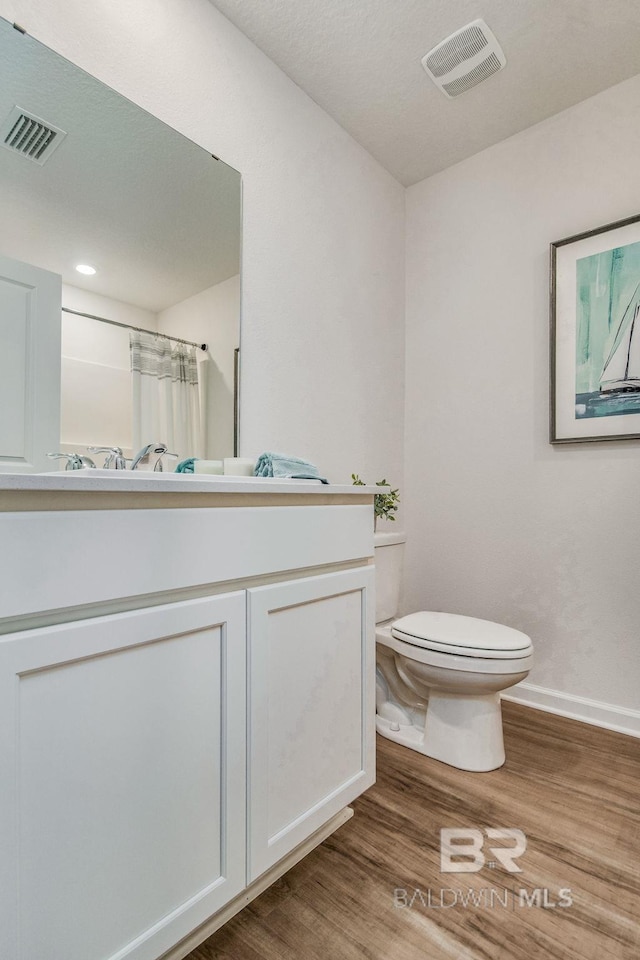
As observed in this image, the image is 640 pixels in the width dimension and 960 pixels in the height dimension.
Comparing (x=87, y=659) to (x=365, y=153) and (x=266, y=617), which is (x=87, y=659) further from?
(x=365, y=153)

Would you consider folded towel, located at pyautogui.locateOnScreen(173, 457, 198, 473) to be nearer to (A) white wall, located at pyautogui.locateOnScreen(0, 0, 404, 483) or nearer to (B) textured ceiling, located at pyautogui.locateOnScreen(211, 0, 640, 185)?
(A) white wall, located at pyautogui.locateOnScreen(0, 0, 404, 483)

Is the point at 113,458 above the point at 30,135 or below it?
below

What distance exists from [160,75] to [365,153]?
1.08 m

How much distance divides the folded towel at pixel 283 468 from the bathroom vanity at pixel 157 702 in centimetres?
17

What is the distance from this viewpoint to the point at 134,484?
740 millimetres

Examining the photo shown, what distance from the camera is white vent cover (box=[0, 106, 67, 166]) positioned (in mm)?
1147

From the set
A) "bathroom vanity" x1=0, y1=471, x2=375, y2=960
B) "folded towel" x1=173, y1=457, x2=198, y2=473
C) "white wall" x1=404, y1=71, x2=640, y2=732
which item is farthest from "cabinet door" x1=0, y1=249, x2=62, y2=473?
"white wall" x1=404, y1=71, x2=640, y2=732

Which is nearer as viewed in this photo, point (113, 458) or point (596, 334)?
point (113, 458)

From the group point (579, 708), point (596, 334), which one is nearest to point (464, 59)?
point (596, 334)

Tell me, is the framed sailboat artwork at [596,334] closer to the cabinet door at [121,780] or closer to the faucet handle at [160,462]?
the faucet handle at [160,462]

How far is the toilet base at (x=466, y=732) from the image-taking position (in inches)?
60.4

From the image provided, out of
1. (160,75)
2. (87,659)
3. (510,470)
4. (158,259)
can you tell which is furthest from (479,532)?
A: (160,75)

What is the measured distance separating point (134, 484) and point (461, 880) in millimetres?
1136

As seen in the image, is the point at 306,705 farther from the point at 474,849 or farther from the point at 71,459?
the point at 71,459
